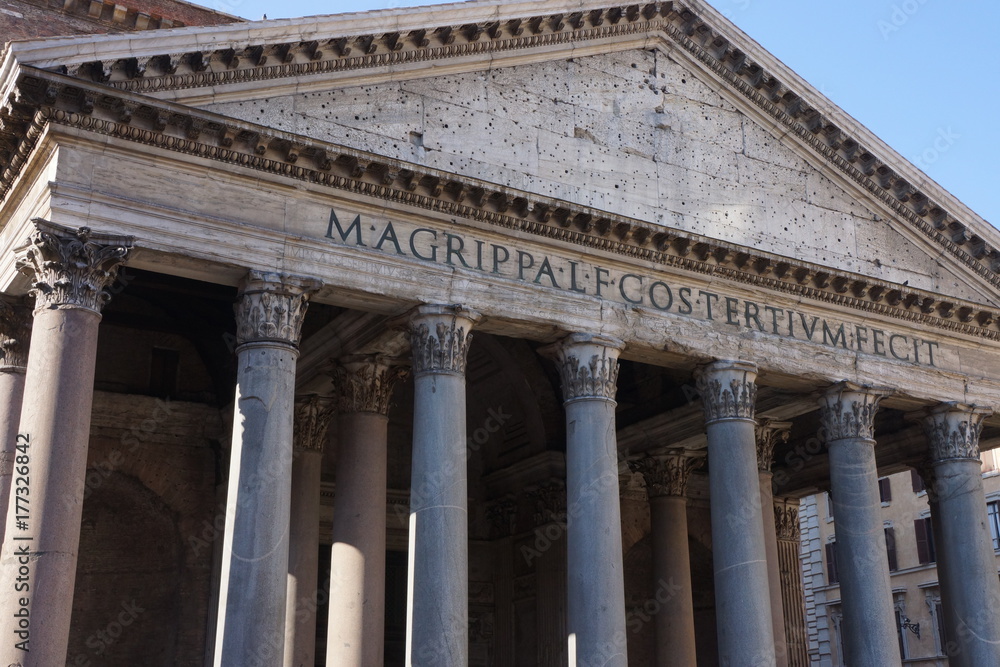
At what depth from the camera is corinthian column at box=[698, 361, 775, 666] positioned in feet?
42.9

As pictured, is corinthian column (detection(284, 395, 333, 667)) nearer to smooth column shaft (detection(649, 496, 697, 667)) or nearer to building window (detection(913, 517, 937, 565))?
smooth column shaft (detection(649, 496, 697, 667))

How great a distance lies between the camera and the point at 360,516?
42.9 feet

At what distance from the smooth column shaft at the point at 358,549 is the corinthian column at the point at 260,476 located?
2.26 metres

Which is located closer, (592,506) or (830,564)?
(592,506)

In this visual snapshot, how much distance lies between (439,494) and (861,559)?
5.86 metres

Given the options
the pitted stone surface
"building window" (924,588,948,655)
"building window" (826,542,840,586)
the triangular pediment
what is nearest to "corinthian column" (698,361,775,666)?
the triangular pediment

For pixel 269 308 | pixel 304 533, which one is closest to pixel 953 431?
pixel 304 533

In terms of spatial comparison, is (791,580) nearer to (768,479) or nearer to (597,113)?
(768,479)

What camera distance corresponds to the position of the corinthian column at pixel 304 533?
1355 centimetres

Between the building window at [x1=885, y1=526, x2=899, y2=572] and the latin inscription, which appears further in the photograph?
the building window at [x1=885, y1=526, x2=899, y2=572]

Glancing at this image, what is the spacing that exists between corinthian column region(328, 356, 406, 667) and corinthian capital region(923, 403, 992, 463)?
7572 mm

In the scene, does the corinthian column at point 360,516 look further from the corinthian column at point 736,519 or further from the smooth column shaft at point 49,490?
the corinthian column at point 736,519

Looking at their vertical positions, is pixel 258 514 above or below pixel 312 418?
below

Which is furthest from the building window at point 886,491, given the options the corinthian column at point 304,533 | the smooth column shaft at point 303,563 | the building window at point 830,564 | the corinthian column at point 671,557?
the smooth column shaft at point 303,563
